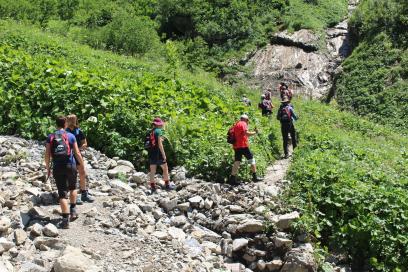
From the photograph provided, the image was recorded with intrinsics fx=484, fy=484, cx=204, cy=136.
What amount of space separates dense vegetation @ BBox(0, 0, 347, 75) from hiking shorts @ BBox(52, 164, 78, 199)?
2447 centimetres

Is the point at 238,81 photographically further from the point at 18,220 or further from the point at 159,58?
the point at 18,220

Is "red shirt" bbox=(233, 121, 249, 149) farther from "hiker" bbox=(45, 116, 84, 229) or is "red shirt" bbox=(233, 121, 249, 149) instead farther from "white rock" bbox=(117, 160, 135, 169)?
"hiker" bbox=(45, 116, 84, 229)

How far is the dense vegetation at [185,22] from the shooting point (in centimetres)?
3272

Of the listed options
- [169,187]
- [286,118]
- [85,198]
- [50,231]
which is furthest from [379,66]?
[50,231]

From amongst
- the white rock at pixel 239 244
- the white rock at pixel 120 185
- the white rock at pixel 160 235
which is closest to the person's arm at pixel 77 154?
the white rock at pixel 120 185

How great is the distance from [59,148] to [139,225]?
199 centimetres

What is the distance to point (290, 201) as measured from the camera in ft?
31.8

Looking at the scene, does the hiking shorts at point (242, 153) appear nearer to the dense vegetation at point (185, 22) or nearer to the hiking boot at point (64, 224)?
the hiking boot at point (64, 224)

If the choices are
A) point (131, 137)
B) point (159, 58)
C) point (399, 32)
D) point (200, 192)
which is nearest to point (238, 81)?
point (159, 58)

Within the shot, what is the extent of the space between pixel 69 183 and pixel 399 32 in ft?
91.2

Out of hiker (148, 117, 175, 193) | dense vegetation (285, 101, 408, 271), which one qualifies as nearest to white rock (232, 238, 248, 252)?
dense vegetation (285, 101, 408, 271)

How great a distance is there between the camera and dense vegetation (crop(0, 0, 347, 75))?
3272 cm

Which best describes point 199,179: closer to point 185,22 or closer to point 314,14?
point 314,14

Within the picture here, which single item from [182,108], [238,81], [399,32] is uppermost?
[399,32]
